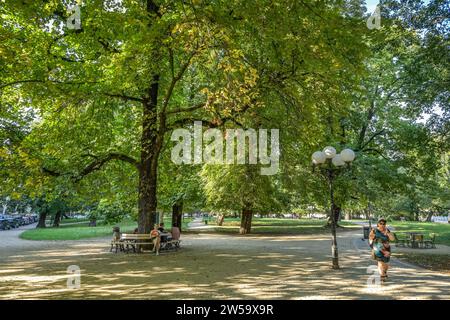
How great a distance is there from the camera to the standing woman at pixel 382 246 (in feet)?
32.7

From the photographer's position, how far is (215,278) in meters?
10.3

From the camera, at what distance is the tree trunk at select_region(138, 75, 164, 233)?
16.2 metres

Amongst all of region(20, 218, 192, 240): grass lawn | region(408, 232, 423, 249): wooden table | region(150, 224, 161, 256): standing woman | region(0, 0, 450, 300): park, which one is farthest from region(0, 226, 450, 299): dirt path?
region(20, 218, 192, 240): grass lawn

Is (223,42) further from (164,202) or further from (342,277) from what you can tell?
(164,202)

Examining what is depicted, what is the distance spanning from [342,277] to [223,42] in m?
7.34

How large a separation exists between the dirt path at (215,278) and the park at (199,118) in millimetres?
68

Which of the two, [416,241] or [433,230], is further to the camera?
[433,230]

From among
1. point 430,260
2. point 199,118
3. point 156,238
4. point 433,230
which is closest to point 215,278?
point 156,238

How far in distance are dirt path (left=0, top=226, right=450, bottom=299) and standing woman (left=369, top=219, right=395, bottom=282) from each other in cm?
44

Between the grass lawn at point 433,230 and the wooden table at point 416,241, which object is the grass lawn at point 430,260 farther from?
the grass lawn at point 433,230

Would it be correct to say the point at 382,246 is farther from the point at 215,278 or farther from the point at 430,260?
the point at 430,260

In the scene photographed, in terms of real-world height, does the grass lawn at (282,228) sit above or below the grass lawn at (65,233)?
above

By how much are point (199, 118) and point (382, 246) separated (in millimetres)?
10603

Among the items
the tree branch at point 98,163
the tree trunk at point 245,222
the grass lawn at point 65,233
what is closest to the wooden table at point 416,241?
the tree trunk at point 245,222
